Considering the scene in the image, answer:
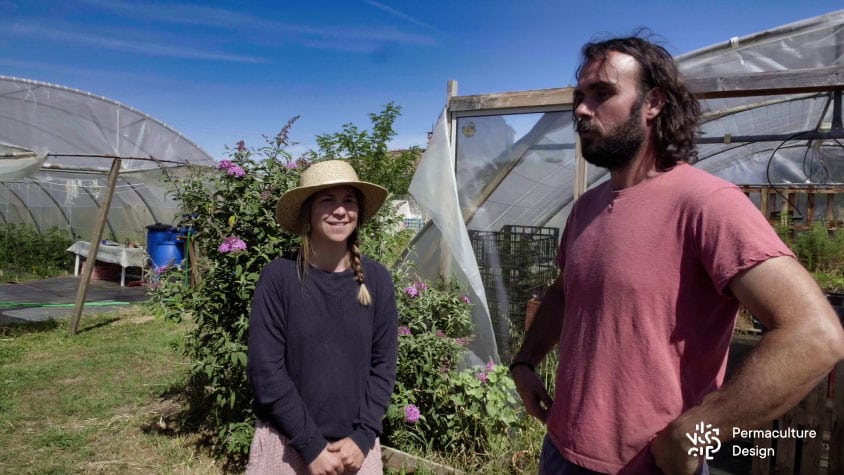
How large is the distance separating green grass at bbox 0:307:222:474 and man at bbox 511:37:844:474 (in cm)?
293

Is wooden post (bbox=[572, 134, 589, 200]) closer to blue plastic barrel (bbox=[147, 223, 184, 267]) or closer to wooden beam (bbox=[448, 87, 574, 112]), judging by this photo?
wooden beam (bbox=[448, 87, 574, 112])

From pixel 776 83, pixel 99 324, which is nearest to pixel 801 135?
pixel 776 83

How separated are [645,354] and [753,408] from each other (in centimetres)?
27

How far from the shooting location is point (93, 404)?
4727 millimetres

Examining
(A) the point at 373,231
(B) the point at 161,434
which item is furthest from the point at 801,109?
(B) the point at 161,434

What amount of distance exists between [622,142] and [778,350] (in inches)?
23.8

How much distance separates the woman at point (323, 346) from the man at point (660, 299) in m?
0.71

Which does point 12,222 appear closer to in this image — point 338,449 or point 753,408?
point 338,449

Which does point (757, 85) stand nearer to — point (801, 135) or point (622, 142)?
point (801, 135)

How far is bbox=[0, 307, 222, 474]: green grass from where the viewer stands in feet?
12.1

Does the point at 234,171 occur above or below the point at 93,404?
above

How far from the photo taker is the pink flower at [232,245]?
10.6ft

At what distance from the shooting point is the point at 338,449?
1907mm

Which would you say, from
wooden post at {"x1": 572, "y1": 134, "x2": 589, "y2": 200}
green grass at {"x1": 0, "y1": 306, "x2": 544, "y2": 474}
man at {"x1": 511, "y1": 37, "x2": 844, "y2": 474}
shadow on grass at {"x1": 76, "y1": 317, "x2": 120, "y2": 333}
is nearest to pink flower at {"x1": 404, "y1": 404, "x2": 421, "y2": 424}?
green grass at {"x1": 0, "y1": 306, "x2": 544, "y2": 474}
